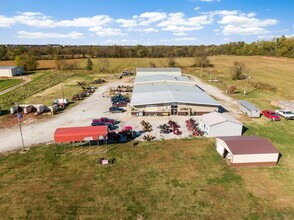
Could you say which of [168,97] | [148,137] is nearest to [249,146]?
[148,137]

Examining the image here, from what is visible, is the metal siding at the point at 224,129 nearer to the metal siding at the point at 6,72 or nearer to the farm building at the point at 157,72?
the farm building at the point at 157,72

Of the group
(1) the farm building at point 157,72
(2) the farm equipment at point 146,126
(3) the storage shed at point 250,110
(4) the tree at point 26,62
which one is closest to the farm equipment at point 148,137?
(2) the farm equipment at point 146,126

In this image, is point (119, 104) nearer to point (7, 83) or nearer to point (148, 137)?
point (148, 137)

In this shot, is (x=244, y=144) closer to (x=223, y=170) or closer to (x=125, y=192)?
(x=223, y=170)

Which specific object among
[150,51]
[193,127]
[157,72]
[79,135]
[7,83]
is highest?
[150,51]

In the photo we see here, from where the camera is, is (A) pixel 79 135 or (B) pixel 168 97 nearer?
(A) pixel 79 135

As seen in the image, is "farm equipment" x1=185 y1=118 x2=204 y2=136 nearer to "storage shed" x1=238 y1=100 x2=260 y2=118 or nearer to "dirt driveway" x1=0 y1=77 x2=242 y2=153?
"dirt driveway" x1=0 y1=77 x2=242 y2=153

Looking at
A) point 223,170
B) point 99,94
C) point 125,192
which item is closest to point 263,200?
point 223,170
